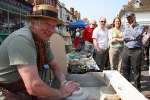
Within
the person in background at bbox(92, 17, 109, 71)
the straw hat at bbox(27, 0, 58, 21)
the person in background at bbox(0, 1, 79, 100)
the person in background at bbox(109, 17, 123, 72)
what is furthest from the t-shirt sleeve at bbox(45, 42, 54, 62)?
the person in background at bbox(92, 17, 109, 71)

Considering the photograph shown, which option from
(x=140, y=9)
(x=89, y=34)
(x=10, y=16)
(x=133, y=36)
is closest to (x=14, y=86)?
(x=133, y=36)

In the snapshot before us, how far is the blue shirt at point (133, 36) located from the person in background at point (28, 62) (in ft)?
13.9

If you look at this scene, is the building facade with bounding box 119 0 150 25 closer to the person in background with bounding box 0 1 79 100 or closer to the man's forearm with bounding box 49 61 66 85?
the man's forearm with bounding box 49 61 66 85

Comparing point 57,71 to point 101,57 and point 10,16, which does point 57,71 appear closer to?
point 101,57

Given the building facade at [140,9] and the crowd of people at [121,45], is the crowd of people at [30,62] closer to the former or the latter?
the crowd of people at [121,45]

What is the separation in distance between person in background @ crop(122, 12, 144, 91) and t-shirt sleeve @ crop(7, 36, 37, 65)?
4440mm

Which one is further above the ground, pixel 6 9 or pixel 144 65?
pixel 6 9

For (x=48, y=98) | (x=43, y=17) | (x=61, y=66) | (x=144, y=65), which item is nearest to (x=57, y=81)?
(x=61, y=66)

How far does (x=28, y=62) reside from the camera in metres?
2.33

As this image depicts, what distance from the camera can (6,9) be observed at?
16.5m

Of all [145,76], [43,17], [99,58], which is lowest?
[145,76]

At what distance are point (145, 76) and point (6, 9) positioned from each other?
28.4 feet

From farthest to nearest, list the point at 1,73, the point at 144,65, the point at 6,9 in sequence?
the point at 6,9 < the point at 144,65 < the point at 1,73

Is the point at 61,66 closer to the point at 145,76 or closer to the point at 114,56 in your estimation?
the point at 114,56
